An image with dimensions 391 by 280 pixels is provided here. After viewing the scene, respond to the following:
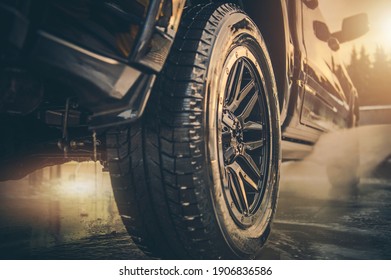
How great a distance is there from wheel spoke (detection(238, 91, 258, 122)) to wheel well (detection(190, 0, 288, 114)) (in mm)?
397

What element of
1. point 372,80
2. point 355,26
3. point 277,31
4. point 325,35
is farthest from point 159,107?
point 372,80

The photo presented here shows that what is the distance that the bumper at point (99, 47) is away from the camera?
0.90 metres

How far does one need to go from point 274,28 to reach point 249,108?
1.87 ft

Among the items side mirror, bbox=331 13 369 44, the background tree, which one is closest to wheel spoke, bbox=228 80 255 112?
Answer: side mirror, bbox=331 13 369 44

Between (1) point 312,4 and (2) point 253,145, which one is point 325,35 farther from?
(2) point 253,145

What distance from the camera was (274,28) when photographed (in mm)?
2082

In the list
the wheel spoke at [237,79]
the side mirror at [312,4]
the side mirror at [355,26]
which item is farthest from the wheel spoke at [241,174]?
Answer: the side mirror at [355,26]

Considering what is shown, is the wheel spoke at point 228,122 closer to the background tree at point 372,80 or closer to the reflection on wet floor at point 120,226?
the reflection on wet floor at point 120,226

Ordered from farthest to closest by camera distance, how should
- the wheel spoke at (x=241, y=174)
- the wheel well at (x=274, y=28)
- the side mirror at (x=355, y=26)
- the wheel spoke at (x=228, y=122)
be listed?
the side mirror at (x=355, y=26) < the wheel well at (x=274, y=28) < the wheel spoke at (x=241, y=174) < the wheel spoke at (x=228, y=122)

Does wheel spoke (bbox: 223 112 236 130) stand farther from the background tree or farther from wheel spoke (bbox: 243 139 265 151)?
the background tree

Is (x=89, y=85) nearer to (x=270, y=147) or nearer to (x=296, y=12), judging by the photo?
(x=270, y=147)

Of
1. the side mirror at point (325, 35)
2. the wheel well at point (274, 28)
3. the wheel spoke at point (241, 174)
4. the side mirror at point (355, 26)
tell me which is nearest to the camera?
the wheel spoke at point (241, 174)

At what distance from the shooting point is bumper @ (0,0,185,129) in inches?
35.5
